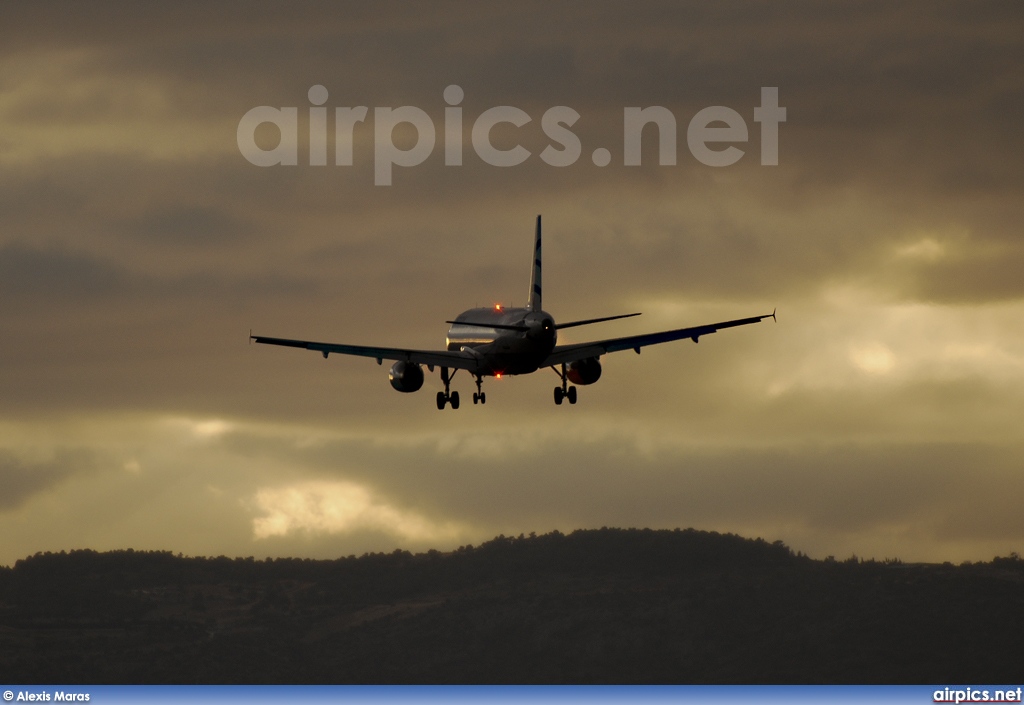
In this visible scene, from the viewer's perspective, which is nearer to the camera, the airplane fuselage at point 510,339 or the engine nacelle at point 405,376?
the airplane fuselage at point 510,339

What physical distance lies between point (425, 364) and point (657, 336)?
21577 mm

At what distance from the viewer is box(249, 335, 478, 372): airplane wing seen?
160625 millimetres

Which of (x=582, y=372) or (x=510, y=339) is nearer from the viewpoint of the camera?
(x=510, y=339)

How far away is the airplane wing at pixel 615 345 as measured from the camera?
16075 centimetres

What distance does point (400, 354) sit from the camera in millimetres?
163250

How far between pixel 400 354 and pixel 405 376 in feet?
7.42

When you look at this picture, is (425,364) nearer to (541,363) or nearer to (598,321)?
(541,363)

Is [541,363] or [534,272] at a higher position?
[534,272]

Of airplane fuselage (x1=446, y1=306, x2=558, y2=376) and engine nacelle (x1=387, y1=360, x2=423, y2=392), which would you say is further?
engine nacelle (x1=387, y1=360, x2=423, y2=392)

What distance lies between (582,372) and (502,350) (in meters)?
11.4

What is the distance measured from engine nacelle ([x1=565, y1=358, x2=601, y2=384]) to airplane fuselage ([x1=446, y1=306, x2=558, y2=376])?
6.72m

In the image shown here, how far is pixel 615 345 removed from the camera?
16388cm

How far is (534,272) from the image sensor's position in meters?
174

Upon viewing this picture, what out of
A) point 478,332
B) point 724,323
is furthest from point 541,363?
point 724,323
